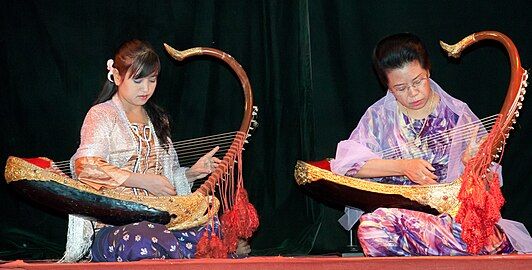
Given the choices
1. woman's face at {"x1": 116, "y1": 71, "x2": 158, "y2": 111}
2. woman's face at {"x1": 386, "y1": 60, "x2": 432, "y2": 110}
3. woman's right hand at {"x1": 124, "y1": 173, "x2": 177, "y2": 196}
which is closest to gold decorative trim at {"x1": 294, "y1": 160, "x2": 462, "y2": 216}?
woman's face at {"x1": 386, "y1": 60, "x2": 432, "y2": 110}

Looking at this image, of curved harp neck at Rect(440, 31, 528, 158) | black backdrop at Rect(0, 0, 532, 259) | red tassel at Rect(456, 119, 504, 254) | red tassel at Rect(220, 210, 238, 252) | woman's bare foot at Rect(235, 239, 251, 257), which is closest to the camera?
red tassel at Rect(456, 119, 504, 254)

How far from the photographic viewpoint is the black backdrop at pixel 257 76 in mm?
3471

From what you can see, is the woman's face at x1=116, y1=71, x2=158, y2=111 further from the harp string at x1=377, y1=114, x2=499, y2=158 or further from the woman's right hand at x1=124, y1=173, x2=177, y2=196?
the harp string at x1=377, y1=114, x2=499, y2=158

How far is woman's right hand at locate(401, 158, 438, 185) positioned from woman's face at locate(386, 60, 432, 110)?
0.20 m

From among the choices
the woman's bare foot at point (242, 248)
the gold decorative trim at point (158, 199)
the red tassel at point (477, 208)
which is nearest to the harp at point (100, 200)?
the gold decorative trim at point (158, 199)

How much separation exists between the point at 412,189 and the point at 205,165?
0.64 metres

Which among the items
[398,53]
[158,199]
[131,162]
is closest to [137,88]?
[131,162]

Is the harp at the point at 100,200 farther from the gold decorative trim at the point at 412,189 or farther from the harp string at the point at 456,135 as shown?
the harp string at the point at 456,135

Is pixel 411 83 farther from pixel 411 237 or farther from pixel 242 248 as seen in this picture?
pixel 242 248

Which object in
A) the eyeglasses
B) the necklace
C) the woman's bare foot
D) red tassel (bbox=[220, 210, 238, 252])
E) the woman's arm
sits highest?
the eyeglasses

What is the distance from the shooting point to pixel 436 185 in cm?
262

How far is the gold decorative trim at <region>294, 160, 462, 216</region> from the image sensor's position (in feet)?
8.50

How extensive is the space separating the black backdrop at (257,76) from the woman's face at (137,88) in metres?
0.70

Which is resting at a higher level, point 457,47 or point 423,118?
point 457,47
